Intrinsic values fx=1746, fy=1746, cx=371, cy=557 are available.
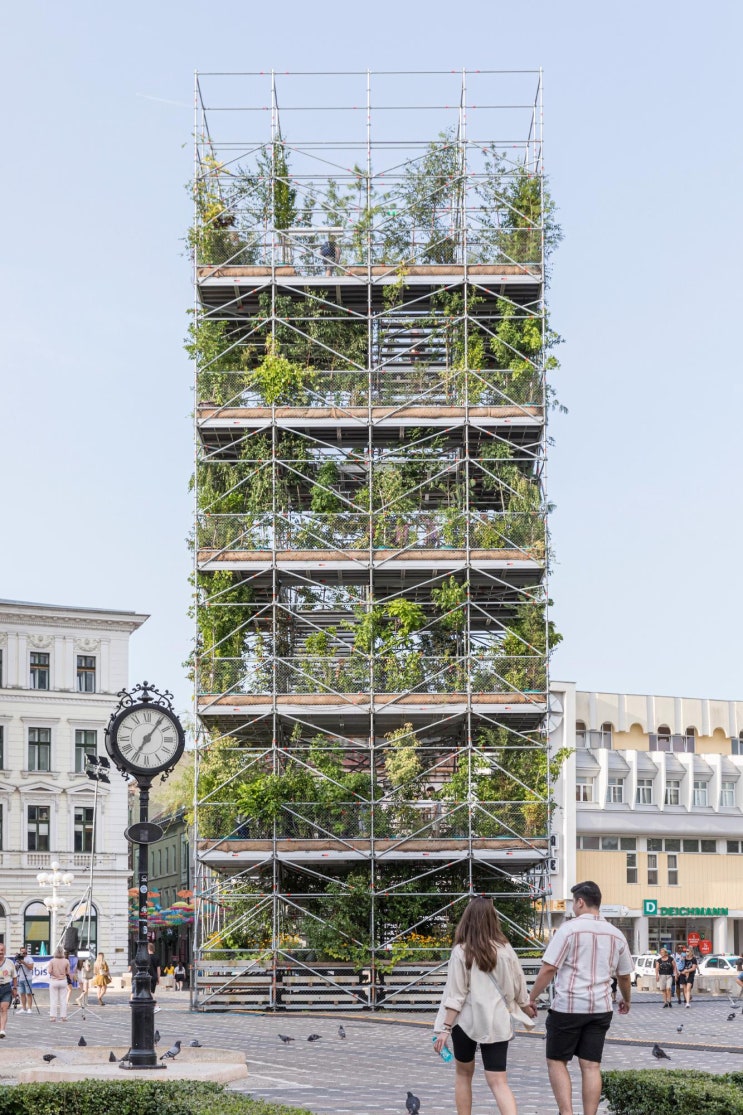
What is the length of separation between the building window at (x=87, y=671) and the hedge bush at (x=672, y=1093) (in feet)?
196

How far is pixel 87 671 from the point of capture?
233 ft

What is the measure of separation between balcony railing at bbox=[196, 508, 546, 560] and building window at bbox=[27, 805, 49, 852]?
3091 centimetres

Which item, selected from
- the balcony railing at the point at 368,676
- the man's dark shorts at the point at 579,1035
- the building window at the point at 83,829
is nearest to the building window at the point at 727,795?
the building window at the point at 83,829

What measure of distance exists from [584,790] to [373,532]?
1811 inches

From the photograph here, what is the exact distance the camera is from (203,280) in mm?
41312

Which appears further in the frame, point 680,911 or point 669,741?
point 669,741

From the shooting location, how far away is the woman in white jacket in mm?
11312

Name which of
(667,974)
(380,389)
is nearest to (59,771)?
(667,974)

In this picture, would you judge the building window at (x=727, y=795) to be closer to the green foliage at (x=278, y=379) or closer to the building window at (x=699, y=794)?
the building window at (x=699, y=794)

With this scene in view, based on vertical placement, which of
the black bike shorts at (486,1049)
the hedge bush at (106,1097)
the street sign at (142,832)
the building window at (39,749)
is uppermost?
the building window at (39,749)

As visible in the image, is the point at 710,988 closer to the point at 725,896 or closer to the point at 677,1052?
the point at 725,896

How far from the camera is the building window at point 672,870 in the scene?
84.2 m

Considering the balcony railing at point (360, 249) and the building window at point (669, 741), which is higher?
the balcony railing at point (360, 249)

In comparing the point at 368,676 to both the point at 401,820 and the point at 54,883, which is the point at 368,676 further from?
the point at 54,883
